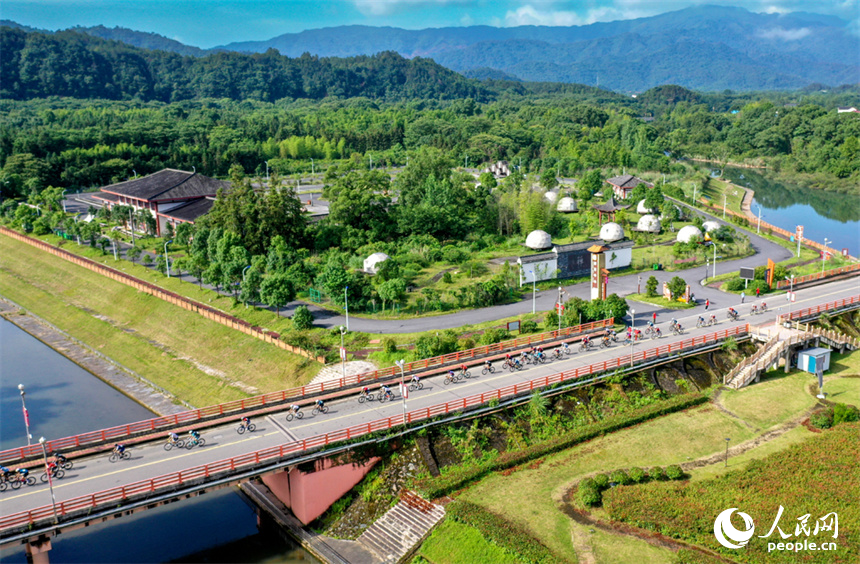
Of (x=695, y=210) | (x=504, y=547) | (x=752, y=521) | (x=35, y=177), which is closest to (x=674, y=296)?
Answer: (x=752, y=521)

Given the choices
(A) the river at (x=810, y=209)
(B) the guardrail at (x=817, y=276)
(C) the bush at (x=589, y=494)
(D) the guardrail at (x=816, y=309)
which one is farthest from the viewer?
(A) the river at (x=810, y=209)

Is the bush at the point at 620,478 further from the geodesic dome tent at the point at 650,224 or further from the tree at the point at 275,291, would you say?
the geodesic dome tent at the point at 650,224

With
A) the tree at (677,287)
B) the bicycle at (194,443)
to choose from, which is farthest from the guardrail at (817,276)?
the bicycle at (194,443)

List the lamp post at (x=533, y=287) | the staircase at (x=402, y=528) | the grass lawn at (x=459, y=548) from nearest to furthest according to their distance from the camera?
1. the grass lawn at (x=459, y=548)
2. the staircase at (x=402, y=528)
3. the lamp post at (x=533, y=287)

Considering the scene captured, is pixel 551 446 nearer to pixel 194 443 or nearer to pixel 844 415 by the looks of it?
pixel 844 415

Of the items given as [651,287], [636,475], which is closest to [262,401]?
[636,475]

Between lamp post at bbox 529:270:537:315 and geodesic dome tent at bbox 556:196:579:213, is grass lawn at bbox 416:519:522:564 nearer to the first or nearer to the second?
lamp post at bbox 529:270:537:315

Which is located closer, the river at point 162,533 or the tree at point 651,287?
the river at point 162,533
